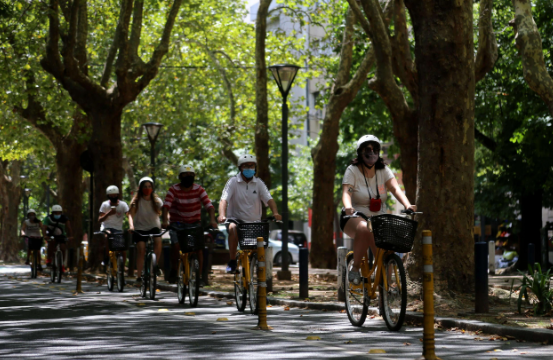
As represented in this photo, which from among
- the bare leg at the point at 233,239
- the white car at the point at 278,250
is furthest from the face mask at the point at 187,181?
the white car at the point at 278,250

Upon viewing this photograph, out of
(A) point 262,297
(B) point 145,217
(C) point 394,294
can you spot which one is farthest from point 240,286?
(B) point 145,217

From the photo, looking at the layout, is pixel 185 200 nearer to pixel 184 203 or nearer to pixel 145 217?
pixel 184 203

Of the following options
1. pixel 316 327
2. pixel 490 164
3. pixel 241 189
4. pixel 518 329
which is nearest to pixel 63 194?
pixel 490 164

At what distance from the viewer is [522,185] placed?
2756 cm

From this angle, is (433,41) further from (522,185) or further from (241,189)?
(522,185)

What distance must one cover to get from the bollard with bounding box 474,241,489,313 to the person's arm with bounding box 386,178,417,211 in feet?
3.52

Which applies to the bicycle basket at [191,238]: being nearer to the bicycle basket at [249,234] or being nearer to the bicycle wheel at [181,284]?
the bicycle wheel at [181,284]

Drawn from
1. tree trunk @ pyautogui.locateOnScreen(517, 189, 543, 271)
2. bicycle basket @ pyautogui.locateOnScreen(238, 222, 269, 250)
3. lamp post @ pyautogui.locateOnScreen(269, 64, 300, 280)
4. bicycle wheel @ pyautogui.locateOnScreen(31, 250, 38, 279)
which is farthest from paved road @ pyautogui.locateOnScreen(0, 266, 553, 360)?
tree trunk @ pyautogui.locateOnScreen(517, 189, 543, 271)

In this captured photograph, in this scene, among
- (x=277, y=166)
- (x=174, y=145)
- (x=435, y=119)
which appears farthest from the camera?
(x=277, y=166)

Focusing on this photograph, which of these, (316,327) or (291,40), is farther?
(291,40)

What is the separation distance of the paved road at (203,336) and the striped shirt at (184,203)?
138 cm

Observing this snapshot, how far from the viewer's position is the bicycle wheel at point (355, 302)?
31.2 ft

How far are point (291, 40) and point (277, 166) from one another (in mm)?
30737

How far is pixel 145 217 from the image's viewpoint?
14.7 metres
